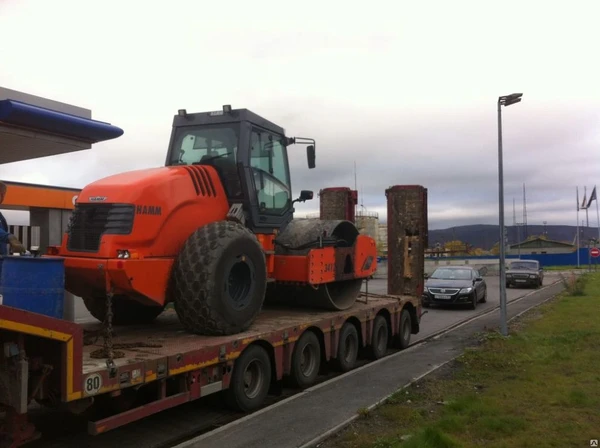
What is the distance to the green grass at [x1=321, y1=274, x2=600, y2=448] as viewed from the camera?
566cm

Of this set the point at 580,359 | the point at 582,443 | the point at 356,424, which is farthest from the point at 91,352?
the point at 580,359

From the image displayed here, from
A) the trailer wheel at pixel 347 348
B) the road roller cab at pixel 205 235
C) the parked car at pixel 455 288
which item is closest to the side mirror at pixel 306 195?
the road roller cab at pixel 205 235

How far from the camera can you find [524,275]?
28578 mm

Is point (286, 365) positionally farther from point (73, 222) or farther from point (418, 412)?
point (73, 222)

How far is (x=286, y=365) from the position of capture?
778 centimetres

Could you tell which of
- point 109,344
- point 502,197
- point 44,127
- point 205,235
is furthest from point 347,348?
point 44,127

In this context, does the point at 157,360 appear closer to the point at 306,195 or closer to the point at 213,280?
the point at 213,280

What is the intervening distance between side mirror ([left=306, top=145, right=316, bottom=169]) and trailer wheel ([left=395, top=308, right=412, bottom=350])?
13.2 ft

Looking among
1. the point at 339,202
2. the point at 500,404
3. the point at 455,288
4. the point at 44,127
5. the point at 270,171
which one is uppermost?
the point at 44,127

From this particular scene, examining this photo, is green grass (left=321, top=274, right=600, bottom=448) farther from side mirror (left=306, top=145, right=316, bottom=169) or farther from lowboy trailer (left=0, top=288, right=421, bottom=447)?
side mirror (left=306, top=145, right=316, bottom=169)

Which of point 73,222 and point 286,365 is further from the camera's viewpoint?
point 286,365

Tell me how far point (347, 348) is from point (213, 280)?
3821mm

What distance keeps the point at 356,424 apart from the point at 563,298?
55.6 feet

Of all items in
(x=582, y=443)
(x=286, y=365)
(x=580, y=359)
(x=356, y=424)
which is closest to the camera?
(x=582, y=443)
